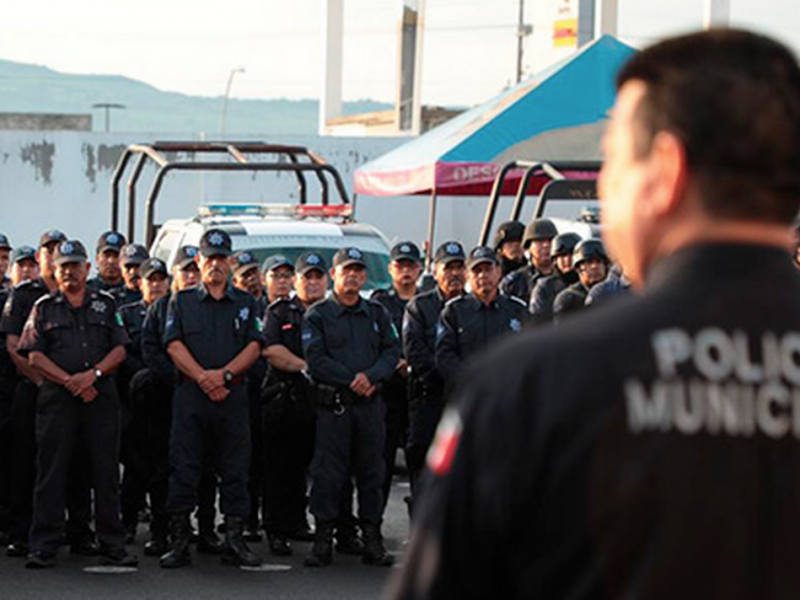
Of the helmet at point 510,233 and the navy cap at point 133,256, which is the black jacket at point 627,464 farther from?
the helmet at point 510,233

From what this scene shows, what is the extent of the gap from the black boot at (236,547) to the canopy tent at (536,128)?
9826 mm

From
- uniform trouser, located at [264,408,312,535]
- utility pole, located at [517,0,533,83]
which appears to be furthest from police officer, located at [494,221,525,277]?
utility pole, located at [517,0,533,83]

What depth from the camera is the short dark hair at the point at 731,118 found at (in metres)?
2.21

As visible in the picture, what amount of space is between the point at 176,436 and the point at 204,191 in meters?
20.9

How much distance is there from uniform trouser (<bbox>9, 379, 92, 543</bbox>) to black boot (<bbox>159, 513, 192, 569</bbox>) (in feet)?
2.04

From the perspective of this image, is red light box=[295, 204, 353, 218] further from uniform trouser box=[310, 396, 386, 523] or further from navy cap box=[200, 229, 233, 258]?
uniform trouser box=[310, 396, 386, 523]

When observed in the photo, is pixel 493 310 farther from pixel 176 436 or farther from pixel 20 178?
pixel 20 178

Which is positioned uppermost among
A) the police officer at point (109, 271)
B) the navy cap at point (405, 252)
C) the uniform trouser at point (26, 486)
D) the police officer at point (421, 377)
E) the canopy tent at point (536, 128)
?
the canopy tent at point (536, 128)

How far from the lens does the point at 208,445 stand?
10891 mm

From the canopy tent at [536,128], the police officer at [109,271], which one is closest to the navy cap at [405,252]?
the police officer at [109,271]

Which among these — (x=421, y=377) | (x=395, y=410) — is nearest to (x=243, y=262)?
(x=395, y=410)

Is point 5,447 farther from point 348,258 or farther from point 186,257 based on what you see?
point 348,258

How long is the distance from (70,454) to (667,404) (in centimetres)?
886

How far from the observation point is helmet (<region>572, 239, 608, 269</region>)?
1205 centimetres
